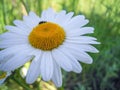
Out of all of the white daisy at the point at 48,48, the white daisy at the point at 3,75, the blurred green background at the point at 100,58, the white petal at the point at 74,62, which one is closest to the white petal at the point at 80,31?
the white daisy at the point at 48,48

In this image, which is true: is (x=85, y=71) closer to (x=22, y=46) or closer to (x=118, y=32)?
(x=118, y=32)

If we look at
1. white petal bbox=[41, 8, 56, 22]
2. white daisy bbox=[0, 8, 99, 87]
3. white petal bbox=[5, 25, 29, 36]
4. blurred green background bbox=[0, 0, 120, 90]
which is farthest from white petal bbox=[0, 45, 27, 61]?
blurred green background bbox=[0, 0, 120, 90]

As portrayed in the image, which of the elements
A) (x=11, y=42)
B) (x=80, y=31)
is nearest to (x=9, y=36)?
(x=11, y=42)

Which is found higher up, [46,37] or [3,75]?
[46,37]

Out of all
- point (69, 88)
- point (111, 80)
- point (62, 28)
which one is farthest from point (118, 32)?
point (62, 28)

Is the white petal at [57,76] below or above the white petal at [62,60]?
below

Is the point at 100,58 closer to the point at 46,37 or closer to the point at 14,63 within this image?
the point at 46,37

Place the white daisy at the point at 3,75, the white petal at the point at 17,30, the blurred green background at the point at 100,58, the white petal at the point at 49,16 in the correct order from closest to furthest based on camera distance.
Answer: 1. the white daisy at the point at 3,75
2. the white petal at the point at 17,30
3. the white petal at the point at 49,16
4. the blurred green background at the point at 100,58

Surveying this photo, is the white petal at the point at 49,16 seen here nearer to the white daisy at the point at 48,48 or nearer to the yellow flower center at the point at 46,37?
the white daisy at the point at 48,48
